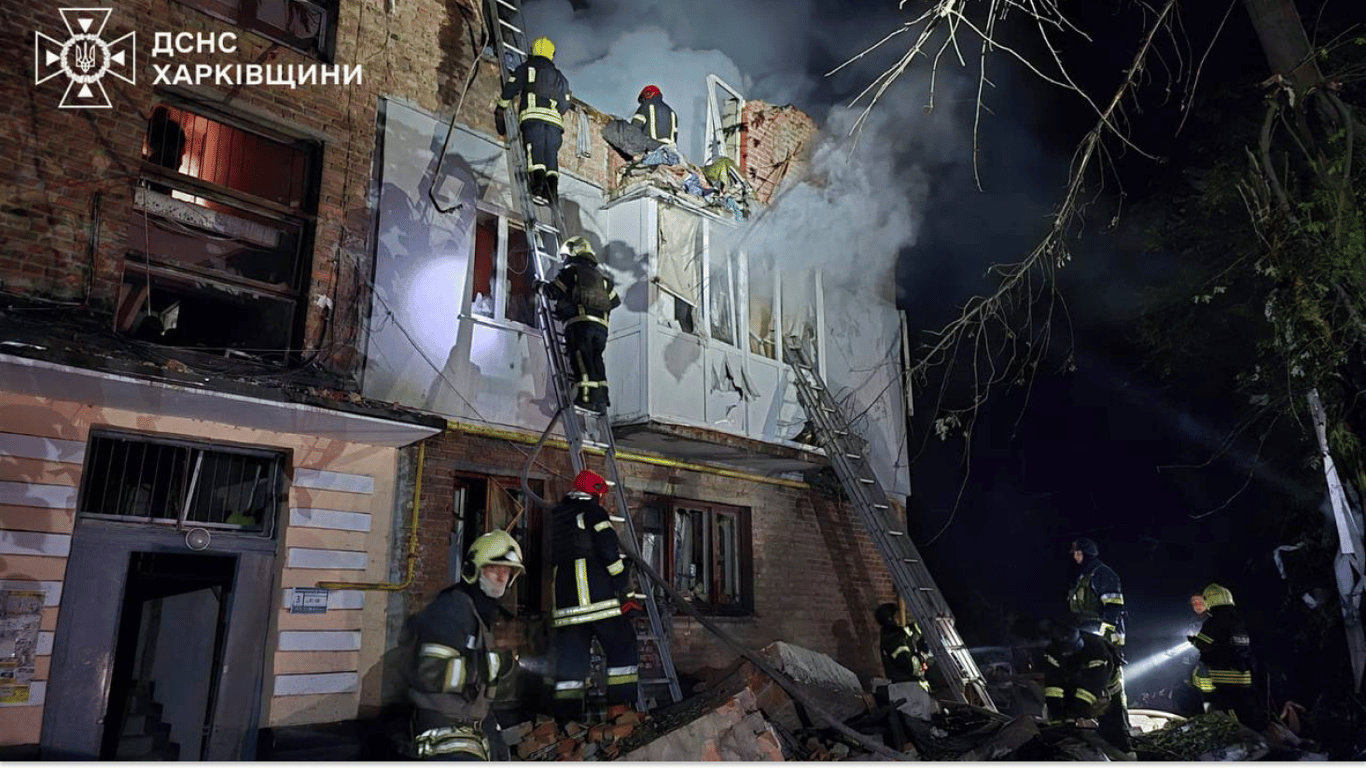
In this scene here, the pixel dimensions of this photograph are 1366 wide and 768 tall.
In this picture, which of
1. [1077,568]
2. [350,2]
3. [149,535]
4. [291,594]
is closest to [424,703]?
[291,594]

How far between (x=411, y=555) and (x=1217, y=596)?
660cm

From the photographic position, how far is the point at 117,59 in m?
6.02

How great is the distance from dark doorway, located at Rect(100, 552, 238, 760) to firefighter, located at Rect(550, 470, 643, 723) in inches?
124

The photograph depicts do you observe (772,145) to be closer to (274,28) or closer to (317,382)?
(274,28)

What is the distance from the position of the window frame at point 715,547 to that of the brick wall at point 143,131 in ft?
11.0

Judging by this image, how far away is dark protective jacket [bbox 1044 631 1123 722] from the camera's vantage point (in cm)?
639

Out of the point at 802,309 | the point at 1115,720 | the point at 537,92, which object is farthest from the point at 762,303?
the point at 1115,720

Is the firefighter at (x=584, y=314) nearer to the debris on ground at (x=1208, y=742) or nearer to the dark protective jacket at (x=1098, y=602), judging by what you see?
the dark protective jacket at (x=1098, y=602)

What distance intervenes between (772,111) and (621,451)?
511 centimetres

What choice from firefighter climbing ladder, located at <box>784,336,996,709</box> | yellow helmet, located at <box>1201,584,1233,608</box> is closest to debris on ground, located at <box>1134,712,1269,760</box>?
yellow helmet, located at <box>1201,584,1233,608</box>

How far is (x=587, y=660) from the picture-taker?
5742 millimetres

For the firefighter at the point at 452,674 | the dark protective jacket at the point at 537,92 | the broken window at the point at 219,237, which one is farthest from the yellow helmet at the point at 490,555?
the dark protective jacket at the point at 537,92

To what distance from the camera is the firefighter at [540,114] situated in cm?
762

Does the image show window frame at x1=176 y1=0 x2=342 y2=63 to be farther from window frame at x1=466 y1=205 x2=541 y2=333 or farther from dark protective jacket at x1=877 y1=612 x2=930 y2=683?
dark protective jacket at x1=877 y1=612 x2=930 y2=683
